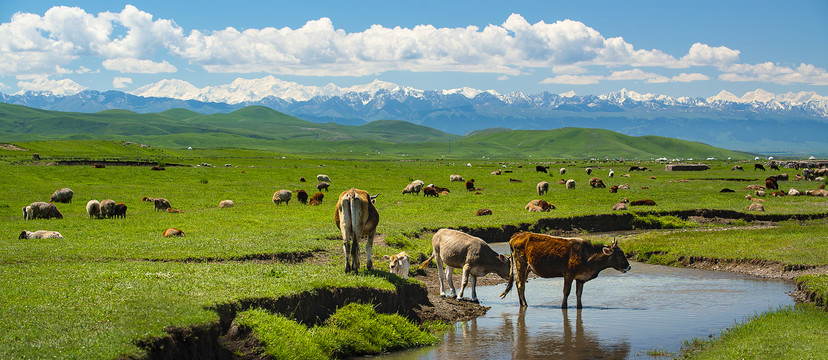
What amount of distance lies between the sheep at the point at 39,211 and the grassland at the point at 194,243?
858 mm

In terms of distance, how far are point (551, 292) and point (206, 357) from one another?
1405 cm

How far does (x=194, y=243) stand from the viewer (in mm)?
24531

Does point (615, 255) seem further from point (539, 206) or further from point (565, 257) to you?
point (539, 206)

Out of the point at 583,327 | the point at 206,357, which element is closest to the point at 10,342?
the point at 206,357

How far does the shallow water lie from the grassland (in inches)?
116

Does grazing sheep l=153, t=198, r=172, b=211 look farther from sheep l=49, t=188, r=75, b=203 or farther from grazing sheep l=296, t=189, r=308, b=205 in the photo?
grazing sheep l=296, t=189, r=308, b=205

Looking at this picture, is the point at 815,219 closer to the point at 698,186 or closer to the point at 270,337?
the point at 698,186

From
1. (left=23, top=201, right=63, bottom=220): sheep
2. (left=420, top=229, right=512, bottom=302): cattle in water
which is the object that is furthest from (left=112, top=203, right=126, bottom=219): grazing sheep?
(left=420, top=229, right=512, bottom=302): cattle in water

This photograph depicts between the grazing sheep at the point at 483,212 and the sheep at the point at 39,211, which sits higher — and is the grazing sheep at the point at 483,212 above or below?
below

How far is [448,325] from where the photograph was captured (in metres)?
17.6

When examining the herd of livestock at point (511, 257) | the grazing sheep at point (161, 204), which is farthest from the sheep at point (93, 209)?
the herd of livestock at point (511, 257)

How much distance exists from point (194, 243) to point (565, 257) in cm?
1385

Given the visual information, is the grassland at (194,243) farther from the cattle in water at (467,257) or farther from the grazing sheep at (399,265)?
the cattle in water at (467,257)

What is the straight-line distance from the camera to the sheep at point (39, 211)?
3669 centimetres
